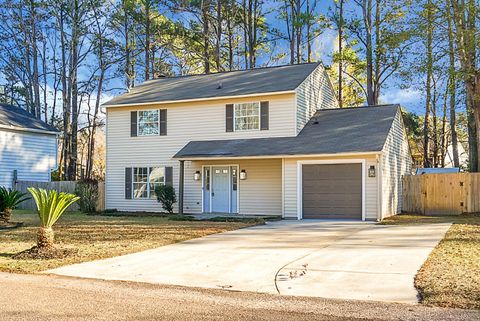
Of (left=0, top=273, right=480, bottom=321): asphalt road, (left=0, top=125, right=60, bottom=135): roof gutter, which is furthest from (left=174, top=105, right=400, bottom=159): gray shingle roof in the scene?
(left=0, top=273, right=480, bottom=321): asphalt road

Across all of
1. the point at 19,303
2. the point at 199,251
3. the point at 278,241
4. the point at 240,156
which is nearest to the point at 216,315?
the point at 19,303

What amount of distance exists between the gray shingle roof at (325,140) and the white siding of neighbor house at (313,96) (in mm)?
375

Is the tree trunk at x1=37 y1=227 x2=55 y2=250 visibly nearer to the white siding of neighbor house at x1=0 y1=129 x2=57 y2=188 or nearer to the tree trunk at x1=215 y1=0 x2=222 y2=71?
the white siding of neighbor house at x1=0 y1=129 x2=57 y2=188

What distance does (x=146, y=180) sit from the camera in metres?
20.5

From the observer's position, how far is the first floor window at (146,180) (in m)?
20.2

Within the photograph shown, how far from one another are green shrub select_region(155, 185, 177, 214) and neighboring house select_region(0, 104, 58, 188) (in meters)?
8.67

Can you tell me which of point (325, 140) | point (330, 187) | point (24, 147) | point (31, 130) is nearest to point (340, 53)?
point (325, 140)

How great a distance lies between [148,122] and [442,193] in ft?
40.2

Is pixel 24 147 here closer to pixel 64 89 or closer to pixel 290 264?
pixel 64 89

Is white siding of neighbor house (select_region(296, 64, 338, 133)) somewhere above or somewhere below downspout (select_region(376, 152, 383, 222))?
above

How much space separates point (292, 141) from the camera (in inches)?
701

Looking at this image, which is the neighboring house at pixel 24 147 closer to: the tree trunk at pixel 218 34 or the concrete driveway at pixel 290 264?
the tree trunk at pixel 218 34

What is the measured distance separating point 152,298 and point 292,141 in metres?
12.5

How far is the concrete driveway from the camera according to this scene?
21.1 ft
